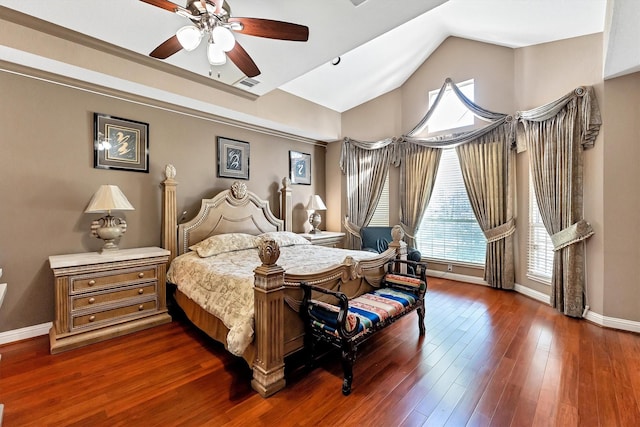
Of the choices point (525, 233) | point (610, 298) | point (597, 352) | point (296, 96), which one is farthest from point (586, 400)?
point (296, 96)

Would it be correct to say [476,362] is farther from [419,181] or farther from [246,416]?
[419,181]

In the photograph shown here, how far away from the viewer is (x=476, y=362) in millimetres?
2289

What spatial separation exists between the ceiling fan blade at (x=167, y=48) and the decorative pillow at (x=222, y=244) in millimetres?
1992

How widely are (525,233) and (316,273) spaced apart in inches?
133

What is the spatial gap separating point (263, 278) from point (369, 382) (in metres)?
1.10

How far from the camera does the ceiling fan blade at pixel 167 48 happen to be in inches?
86.2

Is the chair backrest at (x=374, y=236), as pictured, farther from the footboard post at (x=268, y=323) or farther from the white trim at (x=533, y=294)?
the footboard post at (x=268, y=323)

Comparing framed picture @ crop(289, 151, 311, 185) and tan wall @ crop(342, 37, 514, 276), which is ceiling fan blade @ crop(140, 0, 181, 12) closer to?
framed picture @ crop(289, 151, 311, 185)

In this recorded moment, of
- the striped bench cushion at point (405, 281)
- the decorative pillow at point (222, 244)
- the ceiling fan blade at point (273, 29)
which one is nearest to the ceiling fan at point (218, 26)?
the ceiling fan blade at point (273, 29)

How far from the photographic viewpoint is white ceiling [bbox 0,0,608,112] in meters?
2.24

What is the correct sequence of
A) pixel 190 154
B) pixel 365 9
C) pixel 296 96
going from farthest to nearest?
1. pixel 296 96
2. pixel 190 154
3. pixel 365 9

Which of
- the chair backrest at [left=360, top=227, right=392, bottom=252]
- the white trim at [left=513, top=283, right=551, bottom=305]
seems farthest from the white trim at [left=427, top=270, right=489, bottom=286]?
the chair backrest at [left=360, top=227, right=392, bottom=252]

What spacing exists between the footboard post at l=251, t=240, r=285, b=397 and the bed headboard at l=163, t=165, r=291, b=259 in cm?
207

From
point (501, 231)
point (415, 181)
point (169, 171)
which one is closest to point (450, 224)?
point (501, 231)
